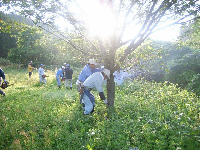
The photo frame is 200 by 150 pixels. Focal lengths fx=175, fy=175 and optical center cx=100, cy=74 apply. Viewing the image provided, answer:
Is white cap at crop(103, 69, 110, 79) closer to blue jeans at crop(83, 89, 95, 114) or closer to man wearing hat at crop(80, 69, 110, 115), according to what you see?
man wearing hat at crop(80, 69, 110, 115)

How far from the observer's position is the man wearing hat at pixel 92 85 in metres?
5.73

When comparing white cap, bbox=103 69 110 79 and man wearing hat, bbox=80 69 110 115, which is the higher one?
white cap, bbox=103 69 110 79

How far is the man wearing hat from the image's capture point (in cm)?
573

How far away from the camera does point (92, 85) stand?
598 cm

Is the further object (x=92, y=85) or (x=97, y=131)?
(x=92, y=85)

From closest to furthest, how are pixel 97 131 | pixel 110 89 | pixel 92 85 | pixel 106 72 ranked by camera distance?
pixel 97 131 → pixel 106 72 → pixel 92 85 → pixel 110 89

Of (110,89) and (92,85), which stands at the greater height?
(92,85)

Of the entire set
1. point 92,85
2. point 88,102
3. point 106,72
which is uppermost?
point 106,72

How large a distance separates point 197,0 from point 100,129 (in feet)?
15.2

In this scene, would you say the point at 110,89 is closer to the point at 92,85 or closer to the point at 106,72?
the point at 92,85

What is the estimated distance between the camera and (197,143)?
3.50 meters

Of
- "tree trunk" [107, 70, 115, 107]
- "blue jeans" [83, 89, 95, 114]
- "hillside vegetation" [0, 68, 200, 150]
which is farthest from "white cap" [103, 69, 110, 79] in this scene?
"hillside vegetation" [0, 68, 200, 150]

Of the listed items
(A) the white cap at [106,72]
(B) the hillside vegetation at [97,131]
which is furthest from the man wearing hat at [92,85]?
(B) the hillside vegetation at [97,131]

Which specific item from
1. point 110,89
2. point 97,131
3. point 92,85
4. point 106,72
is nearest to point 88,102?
point 92,85
